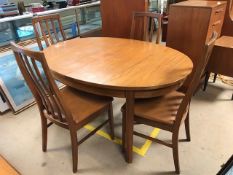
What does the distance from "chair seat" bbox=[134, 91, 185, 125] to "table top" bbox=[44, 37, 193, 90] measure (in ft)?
0.89

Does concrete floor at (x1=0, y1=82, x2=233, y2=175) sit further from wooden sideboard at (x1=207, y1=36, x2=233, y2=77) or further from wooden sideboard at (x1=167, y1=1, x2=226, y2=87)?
wooden sideboard at (x1=167, y1=1, x2=226, y2=87)

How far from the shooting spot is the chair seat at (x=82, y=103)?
143cm

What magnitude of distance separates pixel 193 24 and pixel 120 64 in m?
1.15

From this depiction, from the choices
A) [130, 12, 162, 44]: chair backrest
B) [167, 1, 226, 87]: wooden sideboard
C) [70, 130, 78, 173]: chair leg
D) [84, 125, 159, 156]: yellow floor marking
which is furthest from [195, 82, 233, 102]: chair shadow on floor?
[70, 130, 78, 173]: chair leg

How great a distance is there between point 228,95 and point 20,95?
264 centimetres

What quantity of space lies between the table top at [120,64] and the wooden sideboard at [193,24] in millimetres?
611

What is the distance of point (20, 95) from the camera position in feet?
7.61

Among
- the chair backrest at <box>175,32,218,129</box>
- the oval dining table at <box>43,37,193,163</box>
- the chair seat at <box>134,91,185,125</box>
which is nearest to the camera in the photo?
the chair backrest at <box>175,32,218,129</box>

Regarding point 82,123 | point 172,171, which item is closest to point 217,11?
point 172,171

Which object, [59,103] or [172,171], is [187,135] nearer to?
[172,171]

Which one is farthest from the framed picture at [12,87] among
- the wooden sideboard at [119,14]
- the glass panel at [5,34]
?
the wooden sideboard at [119,14]

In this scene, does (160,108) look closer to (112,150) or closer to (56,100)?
(112,150)

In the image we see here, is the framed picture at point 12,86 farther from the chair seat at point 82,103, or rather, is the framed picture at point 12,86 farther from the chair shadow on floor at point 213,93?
the chair shadow on floor at point 213,93

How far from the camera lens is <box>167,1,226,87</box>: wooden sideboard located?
2.01 m
